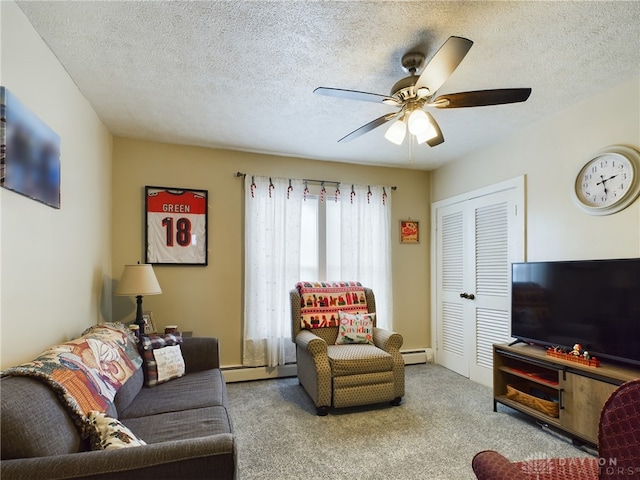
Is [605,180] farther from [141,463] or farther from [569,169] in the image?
[141,463]

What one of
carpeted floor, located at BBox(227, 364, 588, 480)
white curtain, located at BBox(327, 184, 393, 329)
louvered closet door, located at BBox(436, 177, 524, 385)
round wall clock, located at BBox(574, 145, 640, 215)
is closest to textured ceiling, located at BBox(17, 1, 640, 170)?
round wall clock, located at BBox(574, 145, 640, 215)

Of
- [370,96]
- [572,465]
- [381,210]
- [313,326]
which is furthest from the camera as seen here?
[381,210]

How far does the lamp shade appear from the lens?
9.70ft

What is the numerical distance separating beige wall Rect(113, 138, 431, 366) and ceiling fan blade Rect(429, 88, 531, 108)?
2.37 m

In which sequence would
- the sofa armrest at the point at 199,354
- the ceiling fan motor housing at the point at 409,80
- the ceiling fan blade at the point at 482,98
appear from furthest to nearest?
the sofa armrest at the point at 199,354 < the ceiling fan motor housing at the point at 409,80 < the ceiling fan blade at the point at 482,98

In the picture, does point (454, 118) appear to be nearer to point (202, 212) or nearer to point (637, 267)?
point (637, 267)

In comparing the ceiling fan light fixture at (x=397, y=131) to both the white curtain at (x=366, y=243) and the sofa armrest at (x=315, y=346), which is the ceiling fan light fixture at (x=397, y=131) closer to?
the sofa armrest at (x=315, y=346)

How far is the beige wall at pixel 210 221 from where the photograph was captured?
3547 millimetres

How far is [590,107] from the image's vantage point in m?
2.67

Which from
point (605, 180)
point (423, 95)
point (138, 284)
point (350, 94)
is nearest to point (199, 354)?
point (138, 284)

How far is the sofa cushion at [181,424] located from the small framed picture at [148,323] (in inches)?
59.6

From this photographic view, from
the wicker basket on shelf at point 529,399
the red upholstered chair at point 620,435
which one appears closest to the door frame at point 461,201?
the wicker basket on shelf at point 529,399

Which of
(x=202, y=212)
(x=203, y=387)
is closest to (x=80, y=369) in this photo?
(x=203, y=387)

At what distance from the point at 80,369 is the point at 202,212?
2.37m
